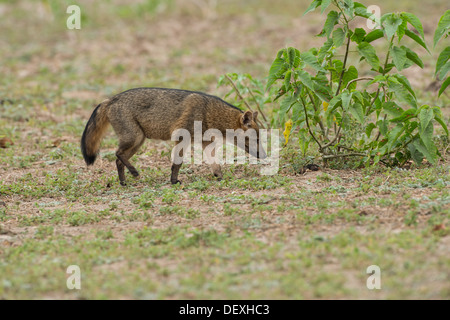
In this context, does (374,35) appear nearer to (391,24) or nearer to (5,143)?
(391,24)

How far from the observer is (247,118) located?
28.0 ft

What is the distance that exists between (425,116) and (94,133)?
4535 mm

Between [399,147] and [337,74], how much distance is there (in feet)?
4.12

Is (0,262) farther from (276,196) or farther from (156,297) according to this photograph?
(276,196)

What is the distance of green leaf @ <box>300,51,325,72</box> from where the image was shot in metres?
7.11

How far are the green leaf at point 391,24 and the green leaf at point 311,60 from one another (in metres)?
0.89

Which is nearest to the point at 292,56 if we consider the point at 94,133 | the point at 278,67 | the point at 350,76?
the point at 278,67

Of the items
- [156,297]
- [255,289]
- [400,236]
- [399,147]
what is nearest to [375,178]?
[399,147]

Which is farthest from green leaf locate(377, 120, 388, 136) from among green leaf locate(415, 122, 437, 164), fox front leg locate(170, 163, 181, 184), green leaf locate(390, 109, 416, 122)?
fox front leg locate(170, 163, 181, 184)

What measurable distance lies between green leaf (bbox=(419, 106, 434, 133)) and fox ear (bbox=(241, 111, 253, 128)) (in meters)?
2.51

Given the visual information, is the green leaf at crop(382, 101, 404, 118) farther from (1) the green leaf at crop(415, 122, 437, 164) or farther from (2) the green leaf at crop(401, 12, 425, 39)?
(2) the green leaf at crop(401, 12, 425, 39)

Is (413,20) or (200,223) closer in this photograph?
(200,223)

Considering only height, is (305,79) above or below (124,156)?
above
